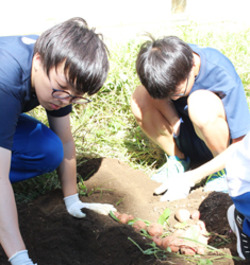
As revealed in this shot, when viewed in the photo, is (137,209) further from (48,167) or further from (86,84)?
(86,84)

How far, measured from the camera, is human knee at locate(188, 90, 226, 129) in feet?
6.95

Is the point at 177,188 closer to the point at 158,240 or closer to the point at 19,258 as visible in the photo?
the point at 158,240

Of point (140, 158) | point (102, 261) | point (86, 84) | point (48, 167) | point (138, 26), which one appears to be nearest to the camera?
point (86, 84)

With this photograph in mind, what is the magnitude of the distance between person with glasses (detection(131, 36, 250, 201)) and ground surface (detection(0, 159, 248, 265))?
14 centimetres

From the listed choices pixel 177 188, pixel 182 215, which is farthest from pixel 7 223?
pixel 177 188

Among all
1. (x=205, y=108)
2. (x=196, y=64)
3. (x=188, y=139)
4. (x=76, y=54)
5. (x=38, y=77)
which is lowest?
(x=188, y=139)

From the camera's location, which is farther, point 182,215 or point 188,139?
point 188,139

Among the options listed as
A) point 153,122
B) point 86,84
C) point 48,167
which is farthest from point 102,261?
point 153,122

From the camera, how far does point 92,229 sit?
1.92 meters

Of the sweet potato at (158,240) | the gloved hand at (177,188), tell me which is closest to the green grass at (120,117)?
the gloved hand at (177,188)

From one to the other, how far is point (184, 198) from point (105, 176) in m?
0.55

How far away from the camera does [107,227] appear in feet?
6.32

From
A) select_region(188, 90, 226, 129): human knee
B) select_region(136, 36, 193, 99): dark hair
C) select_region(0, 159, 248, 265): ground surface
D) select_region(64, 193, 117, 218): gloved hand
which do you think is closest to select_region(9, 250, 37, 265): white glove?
select_region(0, 159, 248, 265): ground surface

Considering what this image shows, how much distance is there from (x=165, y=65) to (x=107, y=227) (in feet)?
2.97
